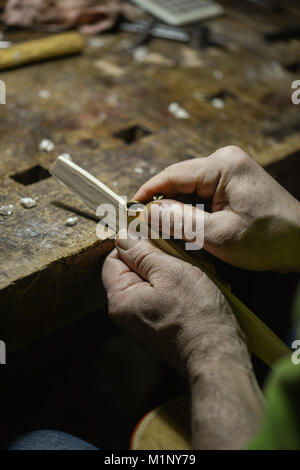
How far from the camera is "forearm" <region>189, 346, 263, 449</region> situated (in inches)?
27.0

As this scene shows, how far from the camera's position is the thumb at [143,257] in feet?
2.92

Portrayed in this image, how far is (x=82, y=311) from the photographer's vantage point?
1.02 m

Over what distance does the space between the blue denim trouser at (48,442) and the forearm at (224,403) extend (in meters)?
0.33

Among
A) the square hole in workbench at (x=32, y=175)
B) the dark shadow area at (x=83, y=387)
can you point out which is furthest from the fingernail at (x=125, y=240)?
the dark shadow area at (x=83, y=387)

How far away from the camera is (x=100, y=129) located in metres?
1.36

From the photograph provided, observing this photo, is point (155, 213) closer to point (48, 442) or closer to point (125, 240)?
point (125, 240)

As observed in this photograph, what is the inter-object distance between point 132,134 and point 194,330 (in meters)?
0.77

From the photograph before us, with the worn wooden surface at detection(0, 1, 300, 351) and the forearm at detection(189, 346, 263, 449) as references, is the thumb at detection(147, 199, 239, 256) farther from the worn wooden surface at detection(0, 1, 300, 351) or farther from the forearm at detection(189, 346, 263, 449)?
the forearm at detection(189, 346, 263, 449)

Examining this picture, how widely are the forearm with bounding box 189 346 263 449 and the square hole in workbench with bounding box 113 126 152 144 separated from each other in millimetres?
805

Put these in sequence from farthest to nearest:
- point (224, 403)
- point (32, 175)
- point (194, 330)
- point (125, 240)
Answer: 1. point (32, 175)
2. point (125, 240)
3. point (194, 330)
4. point (224, 403)

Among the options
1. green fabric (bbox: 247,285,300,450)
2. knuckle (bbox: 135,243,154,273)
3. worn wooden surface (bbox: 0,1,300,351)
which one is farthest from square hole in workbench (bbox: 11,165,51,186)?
green fabric (bbox: 247,285,300,450)

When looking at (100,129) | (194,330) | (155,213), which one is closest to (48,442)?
(194,330)

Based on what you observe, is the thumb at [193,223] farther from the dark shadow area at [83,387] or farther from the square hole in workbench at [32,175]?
the dark shadow area at [83,387]

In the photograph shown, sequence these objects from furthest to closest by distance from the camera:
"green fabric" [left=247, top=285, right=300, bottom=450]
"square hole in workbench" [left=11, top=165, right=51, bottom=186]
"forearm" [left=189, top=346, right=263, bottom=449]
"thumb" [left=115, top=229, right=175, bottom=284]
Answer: "square hole in workbench" [left=11, top=165, right=51, bottom=186] < "thumb" [left=115, top=229, right=175, bottom=284] < "forearm" [left=189, top=346, right=263, bottom=449] < "green fabric" [left=247, top=285, right=300, bottom=450]
